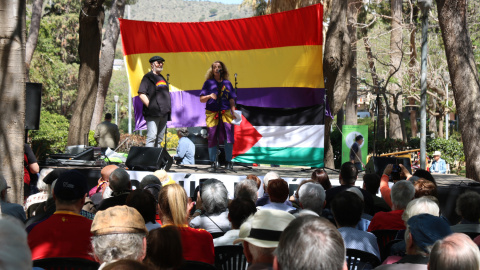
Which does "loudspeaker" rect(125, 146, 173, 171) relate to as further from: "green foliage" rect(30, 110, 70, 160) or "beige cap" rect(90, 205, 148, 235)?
"green foliage" rect(30, 110, 70, 160)

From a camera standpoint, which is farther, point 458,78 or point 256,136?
point 256,136

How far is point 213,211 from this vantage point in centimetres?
488

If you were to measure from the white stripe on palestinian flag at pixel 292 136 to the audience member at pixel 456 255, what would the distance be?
751 cm

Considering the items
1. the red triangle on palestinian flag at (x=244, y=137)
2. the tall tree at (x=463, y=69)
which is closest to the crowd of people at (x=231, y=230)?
the tall tree at (x=463, y=69)

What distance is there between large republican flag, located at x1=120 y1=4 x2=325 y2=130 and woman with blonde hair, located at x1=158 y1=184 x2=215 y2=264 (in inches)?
254

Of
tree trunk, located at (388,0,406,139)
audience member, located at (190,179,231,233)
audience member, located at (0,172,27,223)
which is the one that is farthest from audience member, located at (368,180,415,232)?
tree trunk, located at (388,0,406,139)

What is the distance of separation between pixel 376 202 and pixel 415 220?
10.4ft

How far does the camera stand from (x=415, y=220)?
3227 mm

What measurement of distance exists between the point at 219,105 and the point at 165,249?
617 centimetres

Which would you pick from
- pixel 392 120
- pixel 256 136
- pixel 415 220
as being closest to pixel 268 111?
pixel 256 136

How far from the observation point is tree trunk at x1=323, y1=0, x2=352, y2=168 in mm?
12953

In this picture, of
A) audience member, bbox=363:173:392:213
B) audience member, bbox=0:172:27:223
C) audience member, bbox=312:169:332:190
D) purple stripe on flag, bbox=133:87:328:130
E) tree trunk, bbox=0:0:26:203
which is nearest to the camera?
audience member, bbox=0:172:27:223

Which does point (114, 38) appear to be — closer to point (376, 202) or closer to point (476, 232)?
point (376, 202)

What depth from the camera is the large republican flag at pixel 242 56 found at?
10414mm
